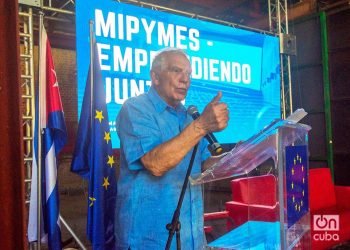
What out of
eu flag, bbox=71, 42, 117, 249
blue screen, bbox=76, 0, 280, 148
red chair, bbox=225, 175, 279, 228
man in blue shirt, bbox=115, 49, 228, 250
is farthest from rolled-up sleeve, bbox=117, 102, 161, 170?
blue screen, bbox=76, 0, 280, 148

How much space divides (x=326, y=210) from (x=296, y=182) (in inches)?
133

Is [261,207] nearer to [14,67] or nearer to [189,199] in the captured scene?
[189,199]

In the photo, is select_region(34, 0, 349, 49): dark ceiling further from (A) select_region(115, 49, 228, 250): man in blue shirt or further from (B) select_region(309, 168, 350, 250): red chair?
(A) select_region(115, 49, 228, 250): man in blue shirt

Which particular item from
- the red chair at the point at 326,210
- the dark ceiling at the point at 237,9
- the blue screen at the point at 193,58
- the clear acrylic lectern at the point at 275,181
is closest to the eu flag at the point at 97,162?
the blue screen at the point at 193,58

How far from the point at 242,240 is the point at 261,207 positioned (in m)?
0.13

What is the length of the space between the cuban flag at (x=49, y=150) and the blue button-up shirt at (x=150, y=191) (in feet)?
3.17

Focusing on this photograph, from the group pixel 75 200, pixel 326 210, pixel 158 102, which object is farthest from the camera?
pixel 75 200

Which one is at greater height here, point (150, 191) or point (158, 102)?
point (158, 102)

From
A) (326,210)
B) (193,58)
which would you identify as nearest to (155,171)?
(193,58)

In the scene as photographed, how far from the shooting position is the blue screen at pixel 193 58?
292 centimetres

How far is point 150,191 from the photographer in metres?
1.67

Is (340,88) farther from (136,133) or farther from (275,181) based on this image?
(275,181)

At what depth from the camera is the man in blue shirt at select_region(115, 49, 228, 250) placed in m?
1.58

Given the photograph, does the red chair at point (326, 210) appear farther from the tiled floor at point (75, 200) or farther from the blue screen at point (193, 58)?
the tiled floor at point (75, 200)
